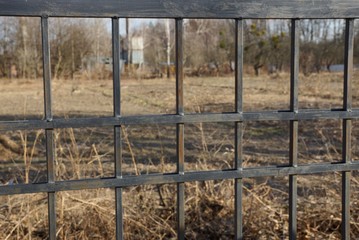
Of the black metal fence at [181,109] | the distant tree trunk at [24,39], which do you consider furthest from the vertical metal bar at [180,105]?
the distant tree trunk at [24,39]

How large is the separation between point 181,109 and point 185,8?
388 millimetres

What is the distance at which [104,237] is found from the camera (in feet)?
9.96

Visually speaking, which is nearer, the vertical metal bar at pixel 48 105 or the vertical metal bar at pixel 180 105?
the vertical metal bar at pixel 48 105

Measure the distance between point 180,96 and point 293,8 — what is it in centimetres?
59

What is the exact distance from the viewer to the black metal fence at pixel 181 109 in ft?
6.30

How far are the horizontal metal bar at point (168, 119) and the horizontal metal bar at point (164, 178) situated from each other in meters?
0.21

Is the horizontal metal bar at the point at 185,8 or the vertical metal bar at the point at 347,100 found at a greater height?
the horizontal metal bar at the point at 185,8

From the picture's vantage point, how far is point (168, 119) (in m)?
2.06

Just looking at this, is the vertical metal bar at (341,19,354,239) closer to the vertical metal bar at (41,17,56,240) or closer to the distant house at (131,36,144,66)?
the vertical metal bar at (41,17,56,240)

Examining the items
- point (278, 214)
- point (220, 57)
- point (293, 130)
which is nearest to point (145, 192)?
point (278, 214)

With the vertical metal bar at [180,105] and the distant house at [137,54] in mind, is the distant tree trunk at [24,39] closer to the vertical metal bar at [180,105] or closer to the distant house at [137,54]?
the distant house at [137,54]

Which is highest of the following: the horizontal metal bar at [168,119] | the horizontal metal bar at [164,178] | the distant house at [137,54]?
the distant house at [137,54]

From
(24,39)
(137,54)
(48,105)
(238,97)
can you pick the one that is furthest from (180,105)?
(137,54)

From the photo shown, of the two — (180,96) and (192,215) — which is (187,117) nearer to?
(180,96)
